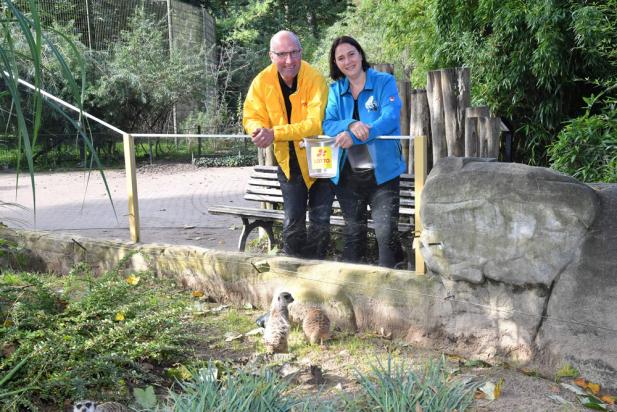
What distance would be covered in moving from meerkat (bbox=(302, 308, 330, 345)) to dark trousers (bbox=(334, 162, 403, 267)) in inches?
20.5

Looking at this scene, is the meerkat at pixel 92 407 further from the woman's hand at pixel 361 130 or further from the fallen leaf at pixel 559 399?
the woman's hand at pixel 361 130

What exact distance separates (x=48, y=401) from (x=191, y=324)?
3.81ft

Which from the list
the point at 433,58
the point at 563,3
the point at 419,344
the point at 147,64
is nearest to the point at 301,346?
the point at 419,344

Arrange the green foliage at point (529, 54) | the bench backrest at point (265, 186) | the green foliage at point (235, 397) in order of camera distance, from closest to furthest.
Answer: the green foliage at point (235, 397) → the bench backrest at point (265, 186) → the green foliage at point (529, 54)

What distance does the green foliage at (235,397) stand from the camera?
7.50 feet

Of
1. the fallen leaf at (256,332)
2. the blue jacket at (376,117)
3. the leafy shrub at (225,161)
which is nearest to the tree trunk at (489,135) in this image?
the blue jacket at (376,117)

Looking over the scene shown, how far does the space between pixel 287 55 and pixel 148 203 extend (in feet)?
16.5

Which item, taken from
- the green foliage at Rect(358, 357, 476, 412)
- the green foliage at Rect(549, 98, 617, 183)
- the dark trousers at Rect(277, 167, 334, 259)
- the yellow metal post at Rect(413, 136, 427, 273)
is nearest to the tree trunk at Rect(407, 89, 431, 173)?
the dark trousers at Rect(277, 167, 334, 259)

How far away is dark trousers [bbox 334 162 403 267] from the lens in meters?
3.99

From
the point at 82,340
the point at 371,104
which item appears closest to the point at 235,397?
the point at 82,340

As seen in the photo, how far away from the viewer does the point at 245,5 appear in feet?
85.1

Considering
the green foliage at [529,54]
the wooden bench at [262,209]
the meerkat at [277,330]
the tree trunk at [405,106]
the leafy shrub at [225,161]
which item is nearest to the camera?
the meerkat at [277,330]

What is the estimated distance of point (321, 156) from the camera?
411 cm

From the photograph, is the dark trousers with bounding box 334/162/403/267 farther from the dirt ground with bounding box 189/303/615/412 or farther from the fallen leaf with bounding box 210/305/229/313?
the fallen leaf with bounding box 210/305/229/313
